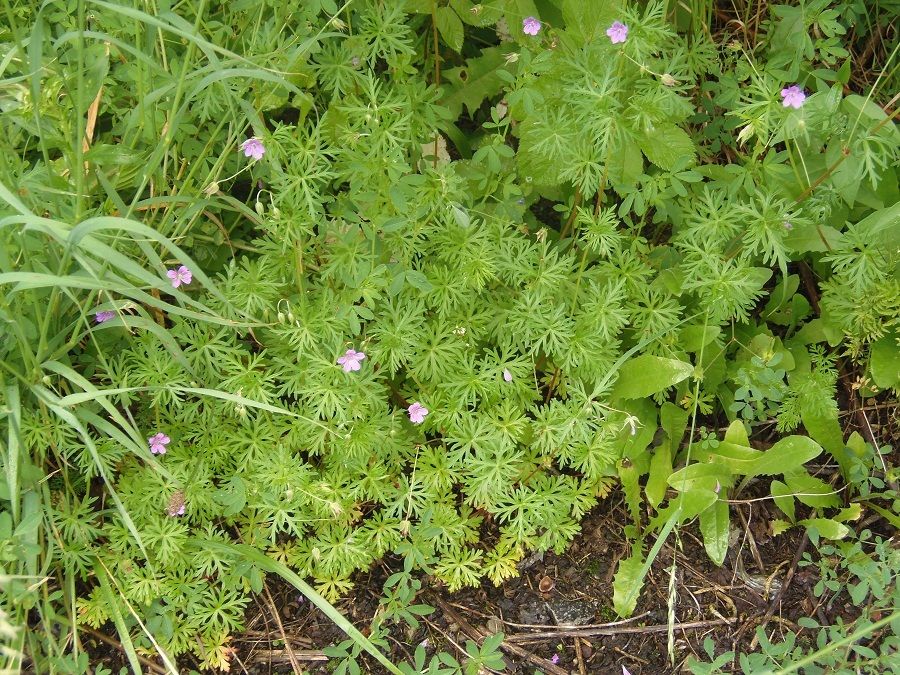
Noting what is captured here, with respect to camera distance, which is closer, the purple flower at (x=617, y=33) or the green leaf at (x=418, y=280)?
the purple flower at (x=617, y=33)

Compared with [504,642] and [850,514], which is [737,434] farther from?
[504,642]

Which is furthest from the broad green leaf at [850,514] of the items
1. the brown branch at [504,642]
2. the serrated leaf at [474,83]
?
the serrated leaf at [474,83]

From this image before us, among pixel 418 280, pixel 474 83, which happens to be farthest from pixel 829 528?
pixel 474 83

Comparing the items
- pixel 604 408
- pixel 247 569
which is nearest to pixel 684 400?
pixel 604 408

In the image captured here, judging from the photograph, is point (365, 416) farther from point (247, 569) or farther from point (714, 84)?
point (714, 84)

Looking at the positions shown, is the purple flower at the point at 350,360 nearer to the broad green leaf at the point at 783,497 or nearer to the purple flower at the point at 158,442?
the purple flower at the point at 158,442
